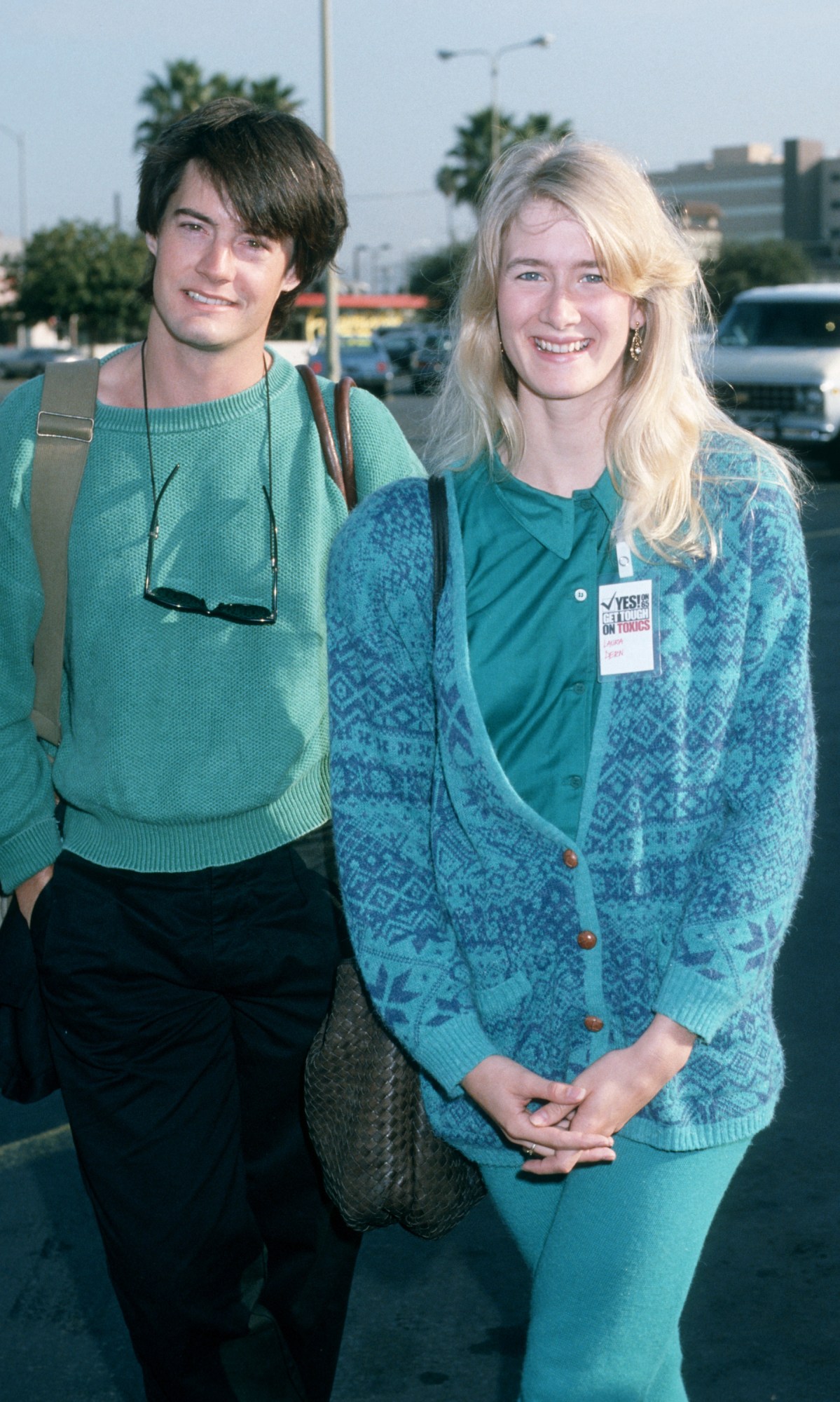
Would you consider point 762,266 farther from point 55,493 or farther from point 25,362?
point 55,493

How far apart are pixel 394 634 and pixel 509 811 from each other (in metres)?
0.27

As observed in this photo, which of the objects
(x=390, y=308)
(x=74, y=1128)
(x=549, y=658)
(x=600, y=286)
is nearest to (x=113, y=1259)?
(x=74, y=1128)

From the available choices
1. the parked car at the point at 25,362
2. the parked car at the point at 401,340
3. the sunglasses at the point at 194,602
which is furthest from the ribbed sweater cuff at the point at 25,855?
the parked car at the point at 25,362

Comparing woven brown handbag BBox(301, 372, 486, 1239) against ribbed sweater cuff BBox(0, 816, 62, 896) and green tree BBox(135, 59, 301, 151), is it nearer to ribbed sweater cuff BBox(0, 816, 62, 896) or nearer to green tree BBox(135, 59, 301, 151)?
ribbed sweater cuff BBox(0, 816, 62, 896)

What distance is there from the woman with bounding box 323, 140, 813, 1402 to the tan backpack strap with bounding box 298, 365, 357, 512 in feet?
1.47

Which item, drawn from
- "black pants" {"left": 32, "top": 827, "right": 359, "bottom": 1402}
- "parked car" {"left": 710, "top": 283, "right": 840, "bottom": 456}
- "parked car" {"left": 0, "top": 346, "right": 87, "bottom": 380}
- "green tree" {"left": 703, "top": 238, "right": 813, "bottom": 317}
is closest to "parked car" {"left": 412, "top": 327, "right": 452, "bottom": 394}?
"black pants" {"left": 32, "top": 827, "right": 359, "bottom": 1402}

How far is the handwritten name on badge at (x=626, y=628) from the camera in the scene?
1.96 m

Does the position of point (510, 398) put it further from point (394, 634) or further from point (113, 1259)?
point (113, 1259)

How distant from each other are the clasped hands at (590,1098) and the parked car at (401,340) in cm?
3953

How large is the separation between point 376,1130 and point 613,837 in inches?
20.8

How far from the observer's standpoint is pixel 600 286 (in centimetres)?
207

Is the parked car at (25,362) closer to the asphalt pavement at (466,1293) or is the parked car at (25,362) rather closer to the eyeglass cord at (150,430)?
the asphalt pavement at (466,1293)

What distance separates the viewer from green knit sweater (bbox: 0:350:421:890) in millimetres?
2379

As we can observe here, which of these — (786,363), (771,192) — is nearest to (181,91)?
(786,363)
